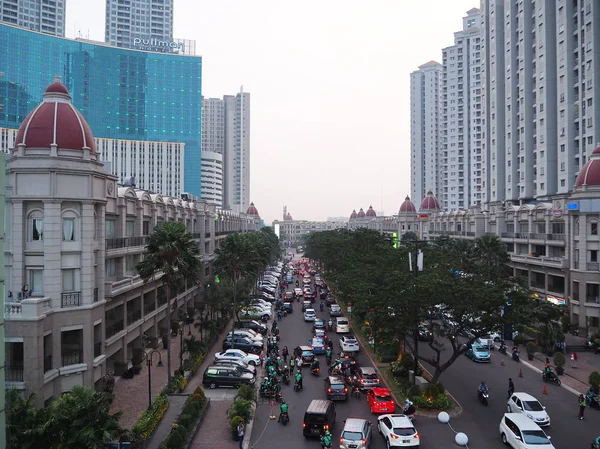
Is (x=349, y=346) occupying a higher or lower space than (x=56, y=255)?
lower

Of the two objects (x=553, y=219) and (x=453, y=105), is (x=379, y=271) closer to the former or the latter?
(x=553, y=219)

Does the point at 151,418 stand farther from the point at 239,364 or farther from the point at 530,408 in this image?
the point at 530,408

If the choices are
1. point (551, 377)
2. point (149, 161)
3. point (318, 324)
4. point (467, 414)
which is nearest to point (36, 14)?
point (149, 161)

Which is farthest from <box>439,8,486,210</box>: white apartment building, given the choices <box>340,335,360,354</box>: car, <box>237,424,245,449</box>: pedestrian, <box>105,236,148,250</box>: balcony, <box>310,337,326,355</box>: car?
<box>237,424,245,449</box>: pedestrian

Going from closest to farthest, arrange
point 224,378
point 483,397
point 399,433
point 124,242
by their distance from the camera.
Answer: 1. point 399,433
2. point 483,397
3. point 224,378
4. point 124,242

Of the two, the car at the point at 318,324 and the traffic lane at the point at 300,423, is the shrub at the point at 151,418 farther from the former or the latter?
the car at the point at 318,324
